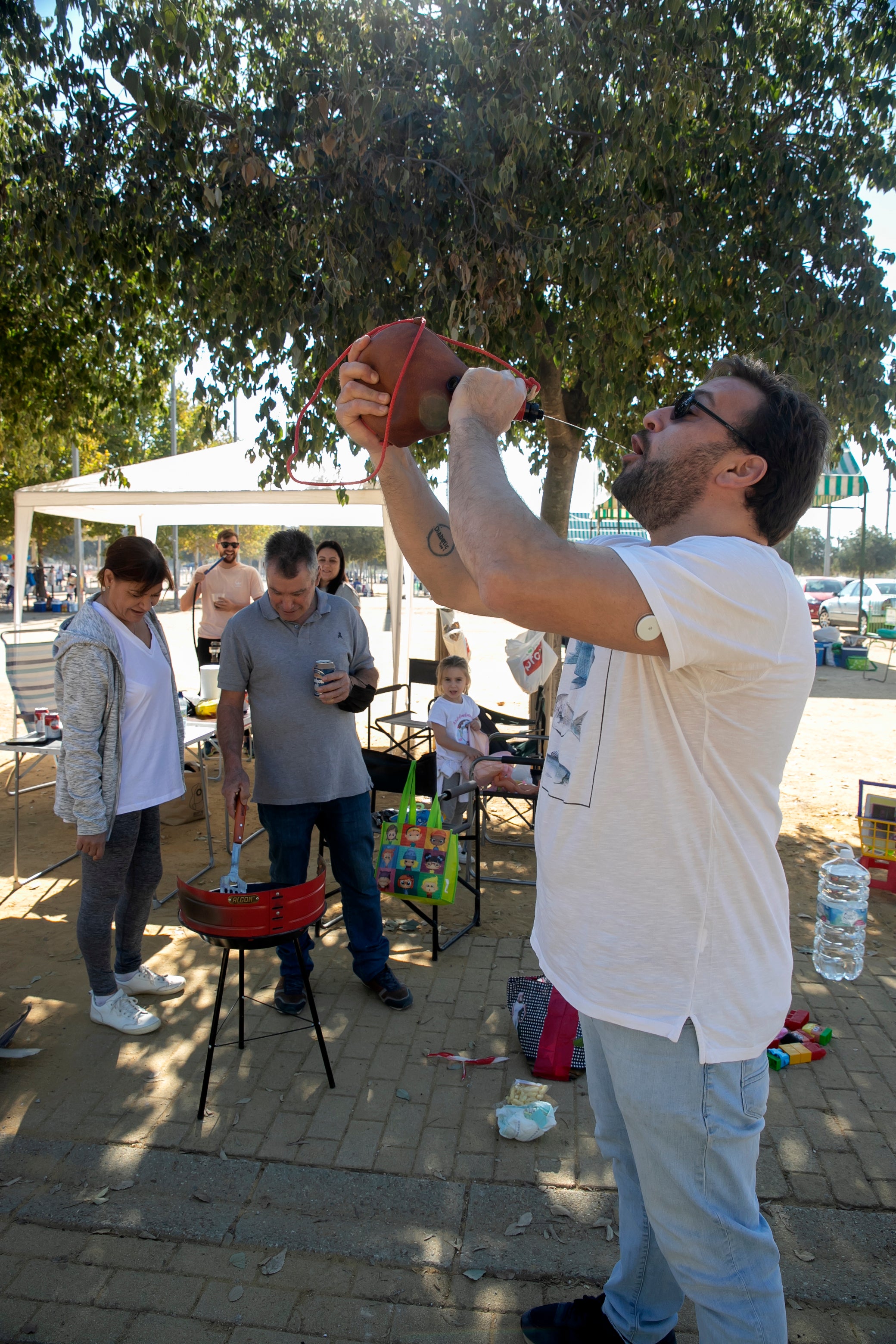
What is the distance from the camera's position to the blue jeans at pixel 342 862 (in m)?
3.71

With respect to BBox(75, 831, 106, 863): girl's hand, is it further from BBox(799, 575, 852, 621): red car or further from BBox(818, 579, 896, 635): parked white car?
BBox(799, 575, 852, 621): red car

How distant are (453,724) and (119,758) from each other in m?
2.85

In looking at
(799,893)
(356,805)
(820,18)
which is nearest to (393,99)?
(820,18)

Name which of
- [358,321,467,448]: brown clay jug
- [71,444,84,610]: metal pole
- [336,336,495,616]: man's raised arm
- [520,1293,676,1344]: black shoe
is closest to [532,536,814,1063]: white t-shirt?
[336,336,495,616]: man's raised arm

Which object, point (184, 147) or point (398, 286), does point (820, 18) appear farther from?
point (184, 147)

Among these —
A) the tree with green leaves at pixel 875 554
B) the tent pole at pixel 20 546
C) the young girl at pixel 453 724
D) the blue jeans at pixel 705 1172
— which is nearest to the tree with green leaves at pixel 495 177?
the young girl at pixel 453 724

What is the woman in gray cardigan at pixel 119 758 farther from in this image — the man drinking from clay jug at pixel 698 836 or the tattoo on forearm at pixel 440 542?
the man drinking from clay jug at pixel 698 836

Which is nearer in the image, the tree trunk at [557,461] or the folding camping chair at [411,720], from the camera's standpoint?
the tree trunk at [557,461]

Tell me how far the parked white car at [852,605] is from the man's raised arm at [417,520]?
2301 cm

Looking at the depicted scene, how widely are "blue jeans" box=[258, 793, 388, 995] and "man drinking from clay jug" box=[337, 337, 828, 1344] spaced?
7.58ft

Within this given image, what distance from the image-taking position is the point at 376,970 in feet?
13.0

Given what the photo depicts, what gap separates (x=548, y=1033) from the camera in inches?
134

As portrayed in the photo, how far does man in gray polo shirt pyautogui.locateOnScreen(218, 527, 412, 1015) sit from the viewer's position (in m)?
3.67

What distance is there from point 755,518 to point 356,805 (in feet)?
8.68
